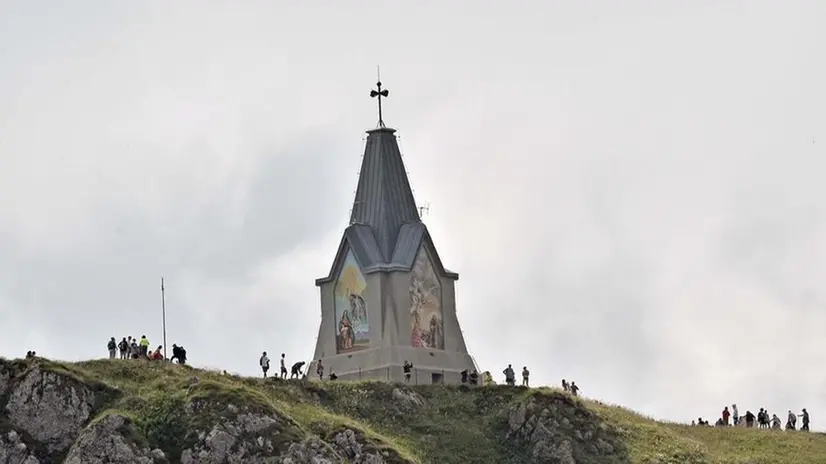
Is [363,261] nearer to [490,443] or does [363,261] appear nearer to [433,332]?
[433,332]

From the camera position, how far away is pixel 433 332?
132125 mm

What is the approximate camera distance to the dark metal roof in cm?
13188

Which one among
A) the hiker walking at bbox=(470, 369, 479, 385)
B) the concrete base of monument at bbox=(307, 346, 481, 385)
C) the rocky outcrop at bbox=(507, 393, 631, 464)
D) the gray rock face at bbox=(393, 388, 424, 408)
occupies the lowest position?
the rocky outcrop at bbox=(507, 393, 631, 464)

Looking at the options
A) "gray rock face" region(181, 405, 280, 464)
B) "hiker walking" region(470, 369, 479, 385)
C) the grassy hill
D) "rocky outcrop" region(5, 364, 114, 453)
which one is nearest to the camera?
"gray rock face" region(181, 405, 280, 464)

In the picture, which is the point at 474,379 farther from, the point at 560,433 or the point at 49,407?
the point at 49,407

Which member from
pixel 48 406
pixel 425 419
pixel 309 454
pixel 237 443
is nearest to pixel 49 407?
pixel 48 406

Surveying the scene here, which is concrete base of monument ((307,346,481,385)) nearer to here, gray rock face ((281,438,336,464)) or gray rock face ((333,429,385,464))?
gray rock face ((333,429,385,464))

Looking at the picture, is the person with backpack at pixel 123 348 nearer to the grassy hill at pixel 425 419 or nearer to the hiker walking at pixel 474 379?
the grassy hill at pixel 425 419

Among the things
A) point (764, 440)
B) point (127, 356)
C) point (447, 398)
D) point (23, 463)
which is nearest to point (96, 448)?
point (23, 463)

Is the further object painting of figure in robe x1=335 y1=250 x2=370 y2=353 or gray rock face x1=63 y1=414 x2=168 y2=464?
painting of figure in robe x1=335 y1=250 x2=370 y2=353

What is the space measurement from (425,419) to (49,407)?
17887mm

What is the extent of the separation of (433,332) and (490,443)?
12.0 meters

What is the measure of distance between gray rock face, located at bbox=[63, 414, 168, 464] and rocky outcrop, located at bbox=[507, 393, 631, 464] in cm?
1838

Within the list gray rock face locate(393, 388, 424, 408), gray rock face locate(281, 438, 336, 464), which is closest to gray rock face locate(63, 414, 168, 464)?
gray rock face locate(281, 438, 336, 464)
